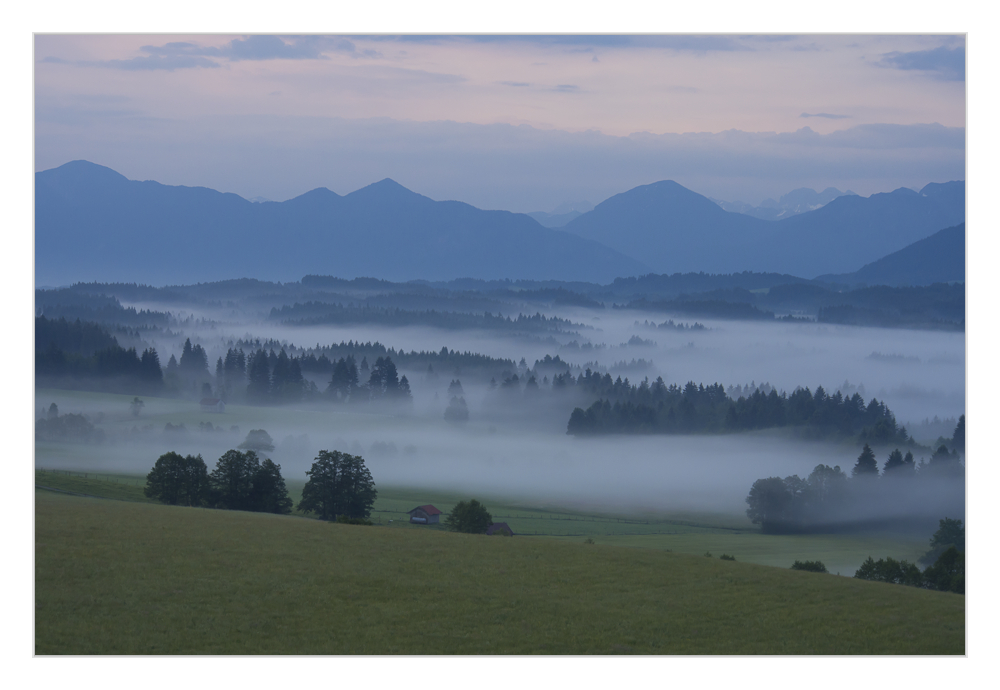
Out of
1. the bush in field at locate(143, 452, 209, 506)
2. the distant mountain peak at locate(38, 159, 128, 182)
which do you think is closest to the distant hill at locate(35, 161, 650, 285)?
the distant mountain peak at locate(38, 159, 128, 182)

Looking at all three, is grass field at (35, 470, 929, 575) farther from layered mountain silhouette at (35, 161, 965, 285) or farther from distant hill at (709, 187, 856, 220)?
distant hill at (709, 187, 856, 220)

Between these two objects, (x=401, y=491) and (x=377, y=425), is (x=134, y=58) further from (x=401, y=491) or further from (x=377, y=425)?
(x=377, y=425)

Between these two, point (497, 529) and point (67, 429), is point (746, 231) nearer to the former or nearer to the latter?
point (497, 529)

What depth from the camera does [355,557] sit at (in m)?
18.0

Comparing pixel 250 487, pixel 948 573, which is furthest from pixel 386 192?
pixel 948 573

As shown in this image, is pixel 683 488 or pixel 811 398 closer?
pixel 683 488

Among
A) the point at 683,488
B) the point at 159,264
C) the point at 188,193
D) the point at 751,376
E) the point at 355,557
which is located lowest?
the point at 683,488

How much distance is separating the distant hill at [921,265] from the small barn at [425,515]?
19466 mm

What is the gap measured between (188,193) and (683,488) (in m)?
Result: 32.3

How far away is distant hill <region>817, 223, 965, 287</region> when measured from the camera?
1898cm

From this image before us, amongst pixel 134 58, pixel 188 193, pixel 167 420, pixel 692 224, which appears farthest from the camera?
pixel 167 420

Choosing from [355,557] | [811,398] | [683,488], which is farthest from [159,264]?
[811,398]

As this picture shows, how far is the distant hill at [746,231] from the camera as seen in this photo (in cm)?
3036

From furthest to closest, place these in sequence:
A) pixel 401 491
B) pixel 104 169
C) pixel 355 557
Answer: pixel 401 491 → pixel 104 169 → pixel 355 557
